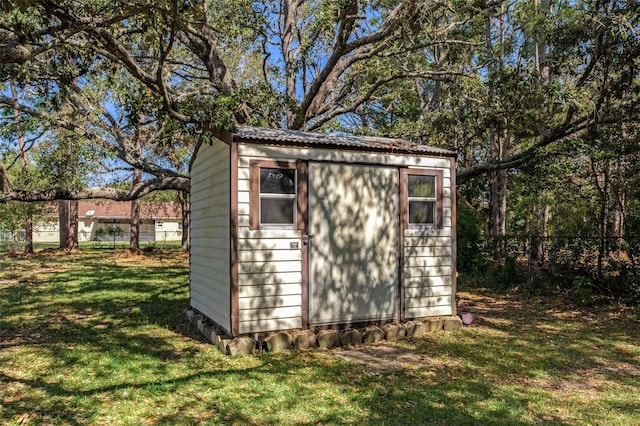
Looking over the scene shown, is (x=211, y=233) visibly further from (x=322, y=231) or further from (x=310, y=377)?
(x=310, y=377)

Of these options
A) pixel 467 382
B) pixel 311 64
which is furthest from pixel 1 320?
pixel 311 64

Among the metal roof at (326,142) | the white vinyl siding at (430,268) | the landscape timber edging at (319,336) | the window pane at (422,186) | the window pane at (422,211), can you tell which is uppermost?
the metal roof at (326,142)

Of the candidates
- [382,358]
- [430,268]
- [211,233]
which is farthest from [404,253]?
[211,233]

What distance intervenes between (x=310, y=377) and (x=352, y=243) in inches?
85.1

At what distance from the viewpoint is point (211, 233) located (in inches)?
265

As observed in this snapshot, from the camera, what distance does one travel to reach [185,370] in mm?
5008

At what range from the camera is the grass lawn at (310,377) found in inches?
151

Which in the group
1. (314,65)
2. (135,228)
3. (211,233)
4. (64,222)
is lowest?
(135,228)

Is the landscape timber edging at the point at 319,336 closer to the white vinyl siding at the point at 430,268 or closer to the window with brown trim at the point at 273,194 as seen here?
the white vinyl siding at the point at 430,268

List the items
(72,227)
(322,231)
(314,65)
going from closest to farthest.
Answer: (322,231)
(314,65)
(72,227)

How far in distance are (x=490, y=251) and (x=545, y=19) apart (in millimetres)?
6364

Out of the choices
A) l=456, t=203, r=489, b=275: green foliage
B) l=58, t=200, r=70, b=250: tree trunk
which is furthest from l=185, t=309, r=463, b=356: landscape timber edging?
l=58, t=200, r=70, b=250: tree trunk

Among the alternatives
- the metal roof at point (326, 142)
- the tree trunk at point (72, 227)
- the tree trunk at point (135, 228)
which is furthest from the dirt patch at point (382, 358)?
the tree trunk at point (72, 227)

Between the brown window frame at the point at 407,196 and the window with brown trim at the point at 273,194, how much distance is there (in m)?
1.73
